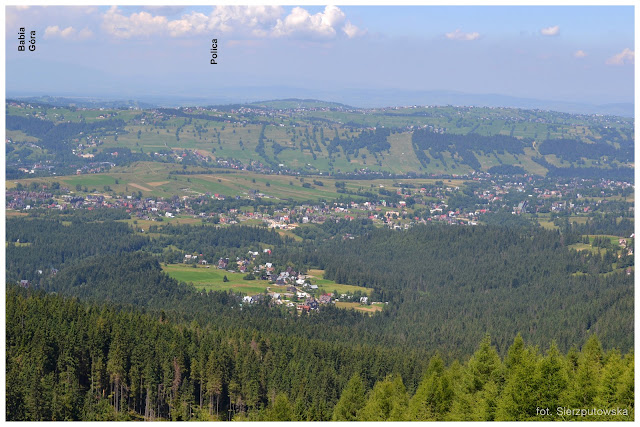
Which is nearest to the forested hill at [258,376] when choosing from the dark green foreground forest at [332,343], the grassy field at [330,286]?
the dark green foreground forest at [332,343]

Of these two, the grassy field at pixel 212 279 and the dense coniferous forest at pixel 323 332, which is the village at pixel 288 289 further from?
the grassy field at pixel 212 279

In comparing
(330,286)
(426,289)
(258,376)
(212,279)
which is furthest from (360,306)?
(258,376)

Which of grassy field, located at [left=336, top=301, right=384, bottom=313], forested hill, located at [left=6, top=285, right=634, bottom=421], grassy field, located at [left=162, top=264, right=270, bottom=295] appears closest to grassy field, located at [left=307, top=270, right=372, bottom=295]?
grassy field, located at [left=336, top=301, right=384, bottom=313]

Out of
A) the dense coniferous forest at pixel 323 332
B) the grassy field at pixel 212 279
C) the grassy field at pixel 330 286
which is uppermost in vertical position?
the dense coniferous forest at pixel 323 332

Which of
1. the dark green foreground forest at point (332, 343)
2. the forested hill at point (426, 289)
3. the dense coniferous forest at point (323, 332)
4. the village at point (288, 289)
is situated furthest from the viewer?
the village at point (288, 289)

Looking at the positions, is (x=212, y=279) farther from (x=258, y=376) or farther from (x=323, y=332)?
(x=258, y=376)

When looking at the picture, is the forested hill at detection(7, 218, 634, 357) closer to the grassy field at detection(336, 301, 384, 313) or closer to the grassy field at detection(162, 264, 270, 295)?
the grassy field at detection(336, 301, 384, 313)

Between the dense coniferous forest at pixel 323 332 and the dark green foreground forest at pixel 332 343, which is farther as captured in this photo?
the dense coniferous forest at pixel 323 332
